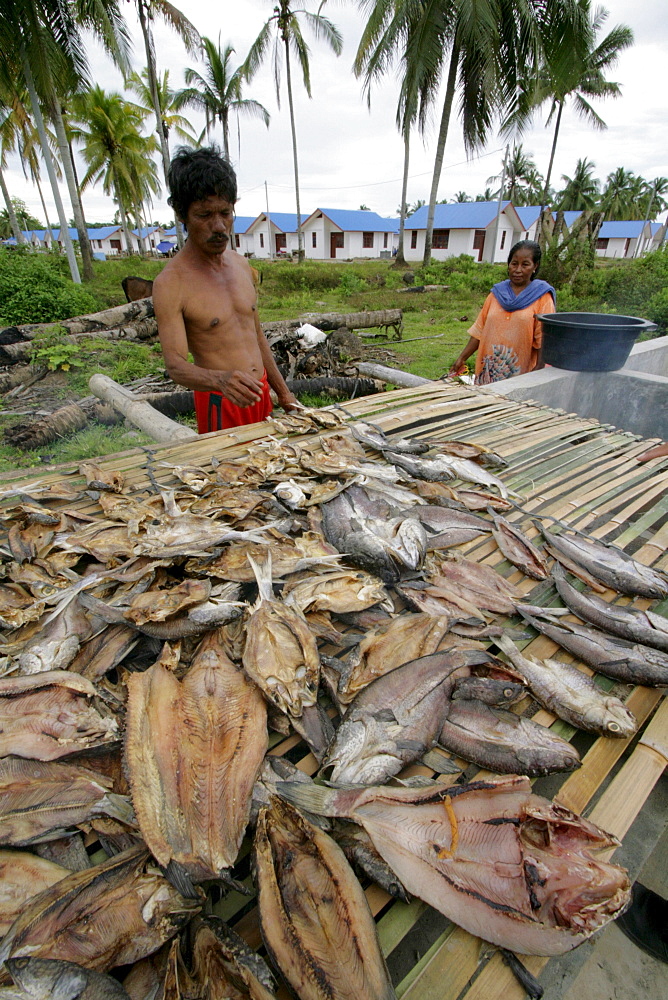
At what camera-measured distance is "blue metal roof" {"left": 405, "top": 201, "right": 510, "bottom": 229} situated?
44.5 meters

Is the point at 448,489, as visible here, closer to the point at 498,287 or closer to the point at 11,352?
the point at 498,287

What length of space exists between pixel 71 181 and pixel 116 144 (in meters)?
14.6

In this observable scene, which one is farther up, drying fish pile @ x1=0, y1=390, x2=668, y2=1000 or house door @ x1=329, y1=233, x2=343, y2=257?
house door @ x1=329, y1=233, x2=343, y2=257

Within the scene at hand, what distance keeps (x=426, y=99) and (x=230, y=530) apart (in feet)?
87.4

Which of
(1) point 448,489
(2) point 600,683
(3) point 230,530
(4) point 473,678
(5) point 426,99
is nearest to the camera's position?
(4) point 473,678

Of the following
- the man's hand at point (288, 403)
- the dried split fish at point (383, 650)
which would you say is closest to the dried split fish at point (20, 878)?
the dried split fish at point (383, 650)

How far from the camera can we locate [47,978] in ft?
3.18

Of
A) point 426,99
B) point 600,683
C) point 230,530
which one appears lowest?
point 600,683

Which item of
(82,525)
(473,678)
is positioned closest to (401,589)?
(473,678)

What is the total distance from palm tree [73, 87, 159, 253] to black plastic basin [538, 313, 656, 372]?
28.3m

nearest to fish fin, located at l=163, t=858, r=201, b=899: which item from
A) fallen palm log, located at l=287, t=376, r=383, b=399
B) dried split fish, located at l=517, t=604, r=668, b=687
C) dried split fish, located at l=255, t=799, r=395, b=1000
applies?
dried split fish, located at l=255, t=799, r=395, b=1000

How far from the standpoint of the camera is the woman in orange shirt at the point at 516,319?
518cm

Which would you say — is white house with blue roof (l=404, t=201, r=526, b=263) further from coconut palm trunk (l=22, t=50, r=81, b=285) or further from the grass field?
coconut palm trunk (l=22, t=50, r=81, b=285)

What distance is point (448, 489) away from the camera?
2756mm
